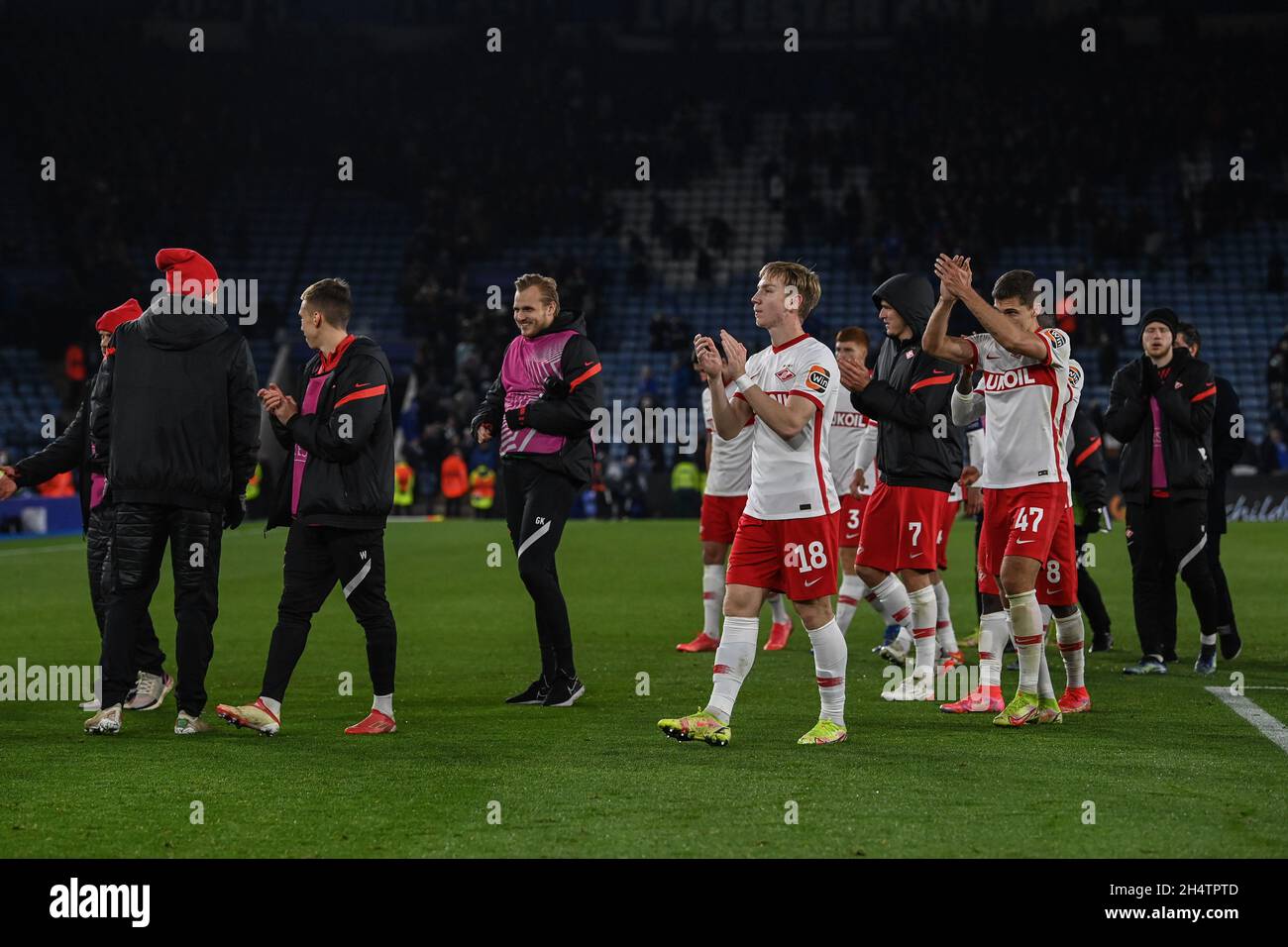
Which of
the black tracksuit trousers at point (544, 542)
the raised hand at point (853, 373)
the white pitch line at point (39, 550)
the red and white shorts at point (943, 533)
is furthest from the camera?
the white pitch line at point (39, 550)

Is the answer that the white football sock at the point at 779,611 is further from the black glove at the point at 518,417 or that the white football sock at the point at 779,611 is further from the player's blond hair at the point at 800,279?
the player's blond hair at the point at 800,279

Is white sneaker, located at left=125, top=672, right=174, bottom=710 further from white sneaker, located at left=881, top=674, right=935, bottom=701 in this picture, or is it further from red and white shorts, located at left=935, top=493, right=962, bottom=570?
red and white shorts, located at left=935, top=493, right=962, bottom=570

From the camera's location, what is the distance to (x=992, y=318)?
24.6 feet

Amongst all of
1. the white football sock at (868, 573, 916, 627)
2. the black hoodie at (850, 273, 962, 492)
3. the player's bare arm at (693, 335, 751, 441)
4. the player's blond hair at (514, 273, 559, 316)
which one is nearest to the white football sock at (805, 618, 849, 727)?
the player's bare arm at (693, 335, 751, 441)

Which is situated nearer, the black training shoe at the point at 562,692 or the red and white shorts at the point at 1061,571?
the red and white shorts at the point at 1061,571

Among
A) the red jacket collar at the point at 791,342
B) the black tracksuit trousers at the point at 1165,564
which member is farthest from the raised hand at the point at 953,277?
the black tracksuit trousers at the point at 1165,564

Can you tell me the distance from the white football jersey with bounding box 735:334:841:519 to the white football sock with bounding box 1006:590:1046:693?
121 cm

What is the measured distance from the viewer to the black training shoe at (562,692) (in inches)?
338

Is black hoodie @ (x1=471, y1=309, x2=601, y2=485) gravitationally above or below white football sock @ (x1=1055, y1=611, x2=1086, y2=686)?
above

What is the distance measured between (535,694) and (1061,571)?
9.15 ft

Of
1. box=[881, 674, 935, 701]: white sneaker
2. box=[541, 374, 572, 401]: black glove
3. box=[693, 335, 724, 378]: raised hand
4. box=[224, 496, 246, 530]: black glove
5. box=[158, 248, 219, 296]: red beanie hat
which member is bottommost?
box=[881, 674, 935, 701]: white sneaker

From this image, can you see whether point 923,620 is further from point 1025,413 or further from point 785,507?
point 785,507

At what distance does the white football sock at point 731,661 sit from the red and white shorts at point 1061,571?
1.68 metres

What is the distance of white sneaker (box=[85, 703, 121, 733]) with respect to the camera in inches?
295
